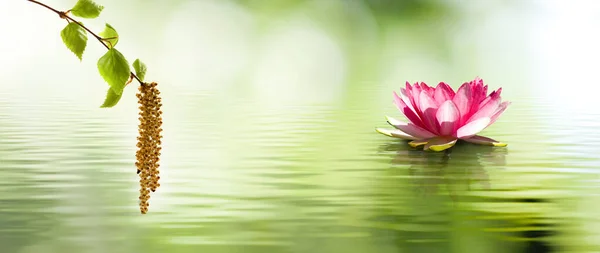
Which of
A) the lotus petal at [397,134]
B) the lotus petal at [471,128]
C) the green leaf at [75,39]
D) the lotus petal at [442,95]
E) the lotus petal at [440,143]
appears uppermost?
the lotus petal at [442,95]

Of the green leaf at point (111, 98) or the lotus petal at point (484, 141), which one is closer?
the green leaf at point (111, 98)

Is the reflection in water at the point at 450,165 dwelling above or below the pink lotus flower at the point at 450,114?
below

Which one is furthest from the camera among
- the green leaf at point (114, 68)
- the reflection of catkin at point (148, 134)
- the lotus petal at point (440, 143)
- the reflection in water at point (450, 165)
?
the lotus petal at point (440, 143)

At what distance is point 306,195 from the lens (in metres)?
1.38

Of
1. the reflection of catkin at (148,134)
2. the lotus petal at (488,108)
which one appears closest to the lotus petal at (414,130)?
the lotus petal at (488,108)

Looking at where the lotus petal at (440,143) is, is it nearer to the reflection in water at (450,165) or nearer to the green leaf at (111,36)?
the reflection in water at (450,165)

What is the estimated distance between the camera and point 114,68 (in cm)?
75

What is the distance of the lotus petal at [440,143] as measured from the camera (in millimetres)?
1911

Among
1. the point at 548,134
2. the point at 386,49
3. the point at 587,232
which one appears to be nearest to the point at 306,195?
the point at 587,232

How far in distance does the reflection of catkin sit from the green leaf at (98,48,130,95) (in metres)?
0.18

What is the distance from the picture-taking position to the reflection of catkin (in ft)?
3.17

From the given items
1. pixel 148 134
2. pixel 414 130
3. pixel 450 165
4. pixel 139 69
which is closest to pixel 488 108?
pixel 414 130

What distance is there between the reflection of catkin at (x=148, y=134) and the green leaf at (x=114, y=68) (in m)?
0.18

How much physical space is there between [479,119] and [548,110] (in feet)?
3.16
